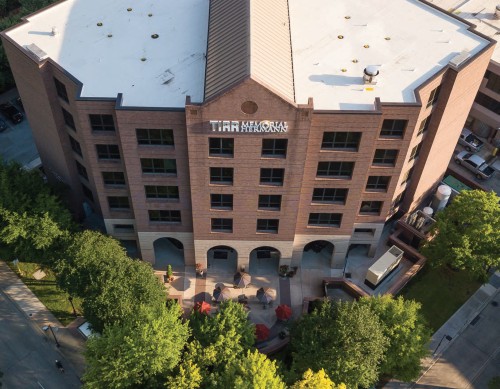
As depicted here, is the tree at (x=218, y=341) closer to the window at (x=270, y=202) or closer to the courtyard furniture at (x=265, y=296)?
the courtyard furniture at (x=265, y=296)

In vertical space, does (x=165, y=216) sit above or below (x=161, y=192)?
below

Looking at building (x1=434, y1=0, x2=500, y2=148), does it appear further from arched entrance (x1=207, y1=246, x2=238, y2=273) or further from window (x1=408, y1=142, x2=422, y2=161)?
arched entrance (x1=207, y1=246, x2=238, y2=273)

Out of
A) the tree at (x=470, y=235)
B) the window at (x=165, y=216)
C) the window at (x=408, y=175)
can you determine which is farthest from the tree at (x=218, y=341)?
the window at (x=408, y=175)

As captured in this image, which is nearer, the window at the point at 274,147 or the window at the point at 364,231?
the window at the point at 274,147

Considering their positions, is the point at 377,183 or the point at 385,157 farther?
the point at 377,183

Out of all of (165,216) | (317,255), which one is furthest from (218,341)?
(317,255)

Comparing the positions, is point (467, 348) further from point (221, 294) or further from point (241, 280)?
point (221, 294)
